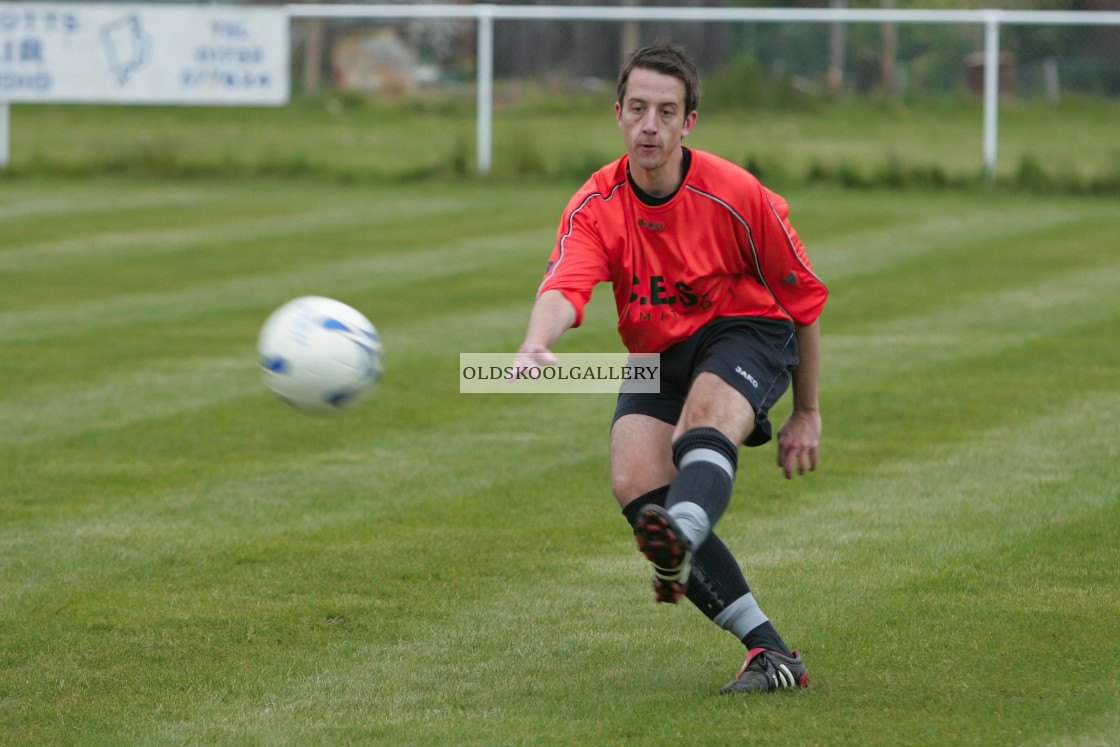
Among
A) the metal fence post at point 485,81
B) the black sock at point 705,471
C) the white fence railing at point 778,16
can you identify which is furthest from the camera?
the metal fence post at point 485,81

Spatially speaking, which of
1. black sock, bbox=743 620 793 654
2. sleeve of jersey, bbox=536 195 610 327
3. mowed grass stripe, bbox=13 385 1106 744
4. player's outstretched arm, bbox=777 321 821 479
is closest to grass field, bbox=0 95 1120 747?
mowed grass stripe, bbox=13 385 1106 744

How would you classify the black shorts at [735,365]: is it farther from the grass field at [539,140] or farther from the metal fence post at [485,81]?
the metal fence post at [485,81]

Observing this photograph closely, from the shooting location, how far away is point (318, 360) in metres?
5.12

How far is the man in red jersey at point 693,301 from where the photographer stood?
488cm

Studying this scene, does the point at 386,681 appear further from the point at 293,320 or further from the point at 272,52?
the point at 272,52

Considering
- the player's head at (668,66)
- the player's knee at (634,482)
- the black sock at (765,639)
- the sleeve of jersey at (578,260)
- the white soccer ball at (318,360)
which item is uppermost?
the player's head at (668,66)

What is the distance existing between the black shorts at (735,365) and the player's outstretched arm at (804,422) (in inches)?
1.8

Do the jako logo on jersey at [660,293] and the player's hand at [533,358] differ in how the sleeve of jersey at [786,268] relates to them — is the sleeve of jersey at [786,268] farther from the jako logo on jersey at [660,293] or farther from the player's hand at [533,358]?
the player's hand at [533,358]

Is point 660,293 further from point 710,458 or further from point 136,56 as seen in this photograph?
point 136,56

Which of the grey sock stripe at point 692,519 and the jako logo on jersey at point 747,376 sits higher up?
the jako logo on jersey at point 747,376

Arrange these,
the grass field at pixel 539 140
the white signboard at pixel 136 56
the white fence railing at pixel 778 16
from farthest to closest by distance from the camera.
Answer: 1. the white signboard at pixel 136 56
2. the grass field at pixel 539 140
3. the white fence railing at pixel 778 16

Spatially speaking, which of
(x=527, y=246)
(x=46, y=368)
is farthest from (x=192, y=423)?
(x=527, y=246)

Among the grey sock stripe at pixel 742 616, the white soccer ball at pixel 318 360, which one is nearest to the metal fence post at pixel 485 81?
the white soccer ball at pixel 318 360

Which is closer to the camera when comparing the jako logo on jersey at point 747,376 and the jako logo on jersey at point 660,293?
the jako logo on jersey at point 747,376
